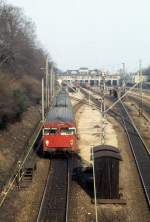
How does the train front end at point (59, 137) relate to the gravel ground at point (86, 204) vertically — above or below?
above

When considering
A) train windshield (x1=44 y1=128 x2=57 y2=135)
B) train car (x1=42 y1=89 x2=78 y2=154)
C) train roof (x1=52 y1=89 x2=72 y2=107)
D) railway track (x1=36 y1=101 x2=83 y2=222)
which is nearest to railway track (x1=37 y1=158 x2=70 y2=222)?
railway track (x1=36 y1=101 x2=83 y2=222)

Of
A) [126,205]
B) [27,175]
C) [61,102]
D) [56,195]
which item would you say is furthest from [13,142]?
[126,205]

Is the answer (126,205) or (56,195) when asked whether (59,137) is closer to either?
(56,195)

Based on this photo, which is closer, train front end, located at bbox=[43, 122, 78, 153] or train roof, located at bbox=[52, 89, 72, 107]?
train front end, located at bbox=[43, 122, 78, 153]

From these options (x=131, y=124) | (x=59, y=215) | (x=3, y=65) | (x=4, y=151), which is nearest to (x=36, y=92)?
(x=3, y=65)

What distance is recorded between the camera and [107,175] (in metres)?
22.2

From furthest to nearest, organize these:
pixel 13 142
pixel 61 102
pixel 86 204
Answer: pixel 61 102 → pixel 13 142 → pixel 86 204

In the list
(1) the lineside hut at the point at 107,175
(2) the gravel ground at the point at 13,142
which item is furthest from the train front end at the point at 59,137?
(1) the lineside hut at the point at 107,175

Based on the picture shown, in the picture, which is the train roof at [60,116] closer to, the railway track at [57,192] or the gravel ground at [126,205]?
the railway track at [57,192]

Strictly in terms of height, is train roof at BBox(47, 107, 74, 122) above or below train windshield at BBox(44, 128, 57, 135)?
above

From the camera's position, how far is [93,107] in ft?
244

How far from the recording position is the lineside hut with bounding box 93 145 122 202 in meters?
22.0

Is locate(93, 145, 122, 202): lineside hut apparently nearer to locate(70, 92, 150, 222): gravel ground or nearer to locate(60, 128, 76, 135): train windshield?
locate(70, 92, 150, 222): gravel ground

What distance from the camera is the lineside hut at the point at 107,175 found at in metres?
22.0
